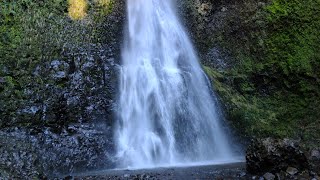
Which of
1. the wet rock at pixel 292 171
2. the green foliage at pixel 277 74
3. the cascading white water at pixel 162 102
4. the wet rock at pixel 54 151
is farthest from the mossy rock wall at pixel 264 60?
the wet rock at pixel 54 151

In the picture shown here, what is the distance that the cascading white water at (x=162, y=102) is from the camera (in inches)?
344

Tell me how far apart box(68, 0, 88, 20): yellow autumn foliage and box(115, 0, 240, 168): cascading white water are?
1.45 meters

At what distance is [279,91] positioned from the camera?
10656 millimetres

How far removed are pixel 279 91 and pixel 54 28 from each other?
22.1ft

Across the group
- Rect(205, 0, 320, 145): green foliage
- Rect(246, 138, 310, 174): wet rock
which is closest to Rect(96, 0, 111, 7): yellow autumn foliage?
Rect(205, 0, 320, 145): green foliage

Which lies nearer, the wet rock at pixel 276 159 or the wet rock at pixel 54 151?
the wet rock at pixel 276 159

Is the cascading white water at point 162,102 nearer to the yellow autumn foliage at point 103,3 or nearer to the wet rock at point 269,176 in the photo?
the yellow autumn foliage at point 103,3

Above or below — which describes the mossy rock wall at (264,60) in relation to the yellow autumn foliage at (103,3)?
below

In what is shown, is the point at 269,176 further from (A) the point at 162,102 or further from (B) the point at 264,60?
(B) the point at 264,60

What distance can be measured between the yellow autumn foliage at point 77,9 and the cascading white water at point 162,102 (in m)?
1.45

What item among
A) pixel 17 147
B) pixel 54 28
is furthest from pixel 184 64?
pixel 17 147

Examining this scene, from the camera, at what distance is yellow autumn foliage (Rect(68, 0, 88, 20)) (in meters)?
10.4

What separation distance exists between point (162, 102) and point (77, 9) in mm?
3807

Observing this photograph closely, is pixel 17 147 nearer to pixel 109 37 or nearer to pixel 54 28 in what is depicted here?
pixel 54 28
